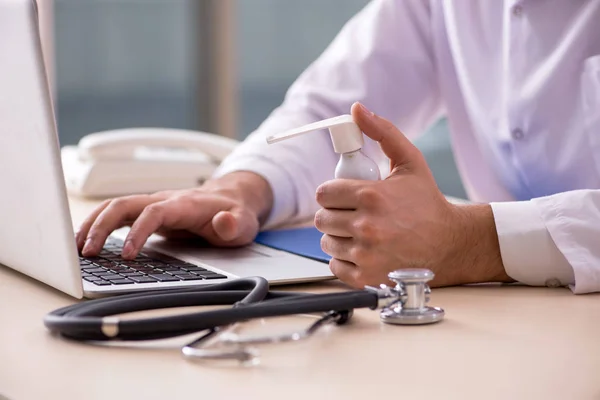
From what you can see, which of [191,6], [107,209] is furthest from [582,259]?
[191,6]

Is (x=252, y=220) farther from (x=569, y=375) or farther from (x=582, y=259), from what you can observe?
(x=569, y=375)

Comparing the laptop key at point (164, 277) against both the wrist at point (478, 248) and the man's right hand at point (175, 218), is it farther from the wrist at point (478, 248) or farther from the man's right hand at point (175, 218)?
the wrist at point (478, 248)

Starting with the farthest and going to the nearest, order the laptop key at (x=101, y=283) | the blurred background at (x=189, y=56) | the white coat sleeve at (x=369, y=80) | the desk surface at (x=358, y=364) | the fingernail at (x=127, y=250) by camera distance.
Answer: the blurred background at (x=189, y=56) → the white coat sleeve at (x=369, y=80) → the fingernail at (x=127, y=250) → the laptop key at (x=101, y=283) → the desk surface at (x=358, y=364)

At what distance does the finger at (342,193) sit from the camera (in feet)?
3.11

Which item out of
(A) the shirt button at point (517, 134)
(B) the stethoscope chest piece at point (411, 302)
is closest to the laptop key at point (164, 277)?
(B) the stethoscope chest piece at point (411, 302)

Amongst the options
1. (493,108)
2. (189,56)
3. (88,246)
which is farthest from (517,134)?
(189,56)

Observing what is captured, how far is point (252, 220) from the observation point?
4.05 feet

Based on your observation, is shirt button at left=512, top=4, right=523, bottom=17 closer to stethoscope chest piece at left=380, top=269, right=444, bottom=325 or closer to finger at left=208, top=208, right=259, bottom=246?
finger at left=208, top=208, right=259, bottom=246

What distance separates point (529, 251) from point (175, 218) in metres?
0.42

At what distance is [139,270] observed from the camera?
3.27 feet

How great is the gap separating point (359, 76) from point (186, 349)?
961 mm

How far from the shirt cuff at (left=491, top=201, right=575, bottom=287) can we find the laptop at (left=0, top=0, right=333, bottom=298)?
0.20 meters

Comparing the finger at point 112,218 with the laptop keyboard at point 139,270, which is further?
the finger at point 112,218

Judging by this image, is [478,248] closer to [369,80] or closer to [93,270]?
[93,270]
